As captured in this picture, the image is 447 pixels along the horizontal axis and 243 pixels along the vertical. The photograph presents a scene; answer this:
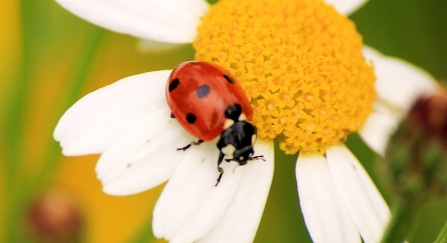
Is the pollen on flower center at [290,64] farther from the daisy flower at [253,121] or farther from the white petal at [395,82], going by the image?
the white petal at [395,82]

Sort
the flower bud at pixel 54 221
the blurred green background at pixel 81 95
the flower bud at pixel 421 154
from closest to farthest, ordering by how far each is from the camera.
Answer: the flower bud at pixel 421 154 < the flower bud at pixel 54 221 < the blurred green background at pixel 81 95

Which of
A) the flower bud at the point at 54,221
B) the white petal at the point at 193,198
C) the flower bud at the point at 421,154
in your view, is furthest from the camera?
the flower bud at the point at 54,221

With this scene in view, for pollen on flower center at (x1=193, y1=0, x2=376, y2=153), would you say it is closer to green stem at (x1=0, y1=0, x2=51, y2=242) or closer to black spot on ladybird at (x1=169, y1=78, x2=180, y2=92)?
black spot on ladybird at (x1=169, y1=78, x2=180, y2=92)

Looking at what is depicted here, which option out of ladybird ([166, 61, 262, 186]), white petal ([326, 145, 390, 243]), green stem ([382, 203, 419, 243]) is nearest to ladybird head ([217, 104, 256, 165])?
ladybird ([166, 61, 262, 186])

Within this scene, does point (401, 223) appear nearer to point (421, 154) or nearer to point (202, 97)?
point (421, 154)

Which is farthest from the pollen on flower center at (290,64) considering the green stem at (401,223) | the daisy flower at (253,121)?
the green stem at (401,223)

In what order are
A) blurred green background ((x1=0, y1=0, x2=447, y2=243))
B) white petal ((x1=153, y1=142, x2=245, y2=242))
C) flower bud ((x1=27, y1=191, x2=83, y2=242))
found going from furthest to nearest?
blurred green background ((x1=0, y1=0, x2=447, y2=243)) < flower bud ((x1=27, y1=191, x2=83, y2=242)) < white petal ((x1=153, y1=142, x2=245, y2=242))

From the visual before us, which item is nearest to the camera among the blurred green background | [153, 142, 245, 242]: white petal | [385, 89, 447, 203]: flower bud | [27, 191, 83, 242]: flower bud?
[385, 89, 447, 203]: flower bud

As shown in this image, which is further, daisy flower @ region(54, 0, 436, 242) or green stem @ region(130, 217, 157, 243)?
green stem @ region(130, 217, 157, 243)
